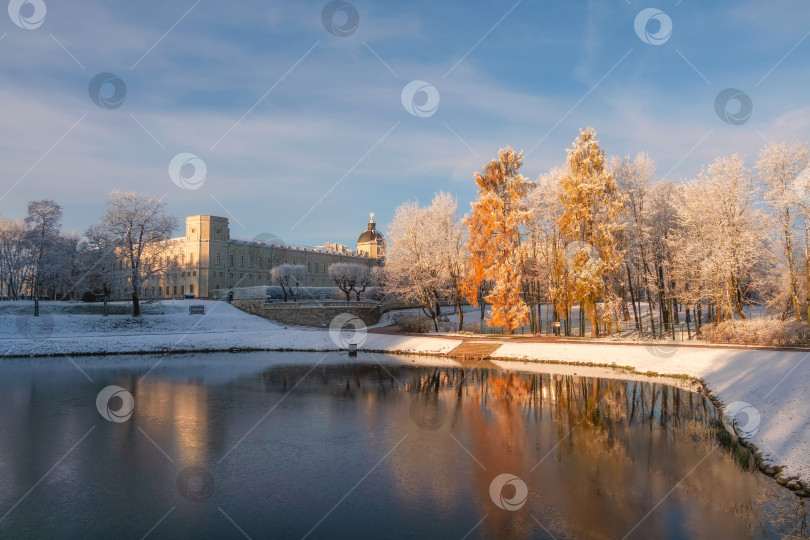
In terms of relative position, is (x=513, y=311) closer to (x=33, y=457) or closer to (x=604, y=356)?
(x=604, y=356)

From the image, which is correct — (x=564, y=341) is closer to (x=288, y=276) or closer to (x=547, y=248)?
(x=547, y=248)

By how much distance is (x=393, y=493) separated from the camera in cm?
1023

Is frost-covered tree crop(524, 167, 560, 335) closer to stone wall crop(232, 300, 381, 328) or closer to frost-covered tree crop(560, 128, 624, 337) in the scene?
frost-covered tree crop(560, 128, 624, 337)

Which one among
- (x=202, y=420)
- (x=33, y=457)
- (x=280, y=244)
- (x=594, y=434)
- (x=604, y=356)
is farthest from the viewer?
(x=280, y=244)

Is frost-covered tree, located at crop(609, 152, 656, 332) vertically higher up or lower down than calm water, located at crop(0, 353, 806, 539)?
higher up

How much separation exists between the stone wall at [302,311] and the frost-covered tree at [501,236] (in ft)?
65.2

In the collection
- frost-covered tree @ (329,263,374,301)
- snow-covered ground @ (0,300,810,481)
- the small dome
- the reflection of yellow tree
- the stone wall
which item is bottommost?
the reflection of yellow tree

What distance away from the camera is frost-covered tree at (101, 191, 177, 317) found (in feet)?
154

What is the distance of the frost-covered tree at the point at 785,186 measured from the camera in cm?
3092

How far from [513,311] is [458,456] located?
2712 centimetres

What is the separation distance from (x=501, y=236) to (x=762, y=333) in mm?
17498

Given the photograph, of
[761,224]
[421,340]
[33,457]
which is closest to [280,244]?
[421,340]

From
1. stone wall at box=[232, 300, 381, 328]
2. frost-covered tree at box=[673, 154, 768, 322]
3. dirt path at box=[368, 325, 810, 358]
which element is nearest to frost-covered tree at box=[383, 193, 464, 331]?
dirt path at box=[368, 325, 810, 358]

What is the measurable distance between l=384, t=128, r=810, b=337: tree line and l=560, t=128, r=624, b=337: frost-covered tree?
73 millimetres
